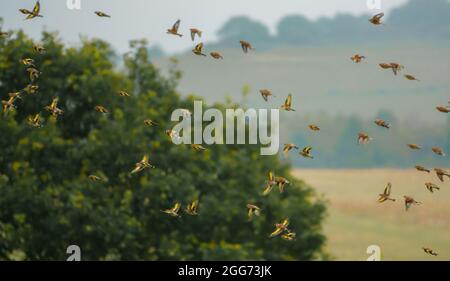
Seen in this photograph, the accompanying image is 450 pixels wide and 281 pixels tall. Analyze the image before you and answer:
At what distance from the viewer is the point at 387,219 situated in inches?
5320

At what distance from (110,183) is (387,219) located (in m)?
103

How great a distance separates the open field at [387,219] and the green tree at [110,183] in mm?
52848

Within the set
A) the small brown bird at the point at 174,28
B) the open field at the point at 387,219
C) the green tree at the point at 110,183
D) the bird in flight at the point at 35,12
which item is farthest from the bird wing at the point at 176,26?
the open field at the point at 387,219

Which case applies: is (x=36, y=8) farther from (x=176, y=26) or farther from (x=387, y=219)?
(x=387, y=219)

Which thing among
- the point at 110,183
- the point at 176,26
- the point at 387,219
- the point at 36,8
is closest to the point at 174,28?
the point at 176,26

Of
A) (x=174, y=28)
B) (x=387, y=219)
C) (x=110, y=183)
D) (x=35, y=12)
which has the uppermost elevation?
(x=35, y=12)

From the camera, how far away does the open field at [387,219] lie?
112 meters

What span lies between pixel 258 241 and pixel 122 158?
780 centimetres

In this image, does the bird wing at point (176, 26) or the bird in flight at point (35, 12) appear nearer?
the bird in flight at point (35, 12)

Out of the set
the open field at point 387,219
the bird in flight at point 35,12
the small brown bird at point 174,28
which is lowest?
the open field at point 387,219

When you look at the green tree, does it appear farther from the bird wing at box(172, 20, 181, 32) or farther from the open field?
the open field

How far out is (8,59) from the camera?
3744cm

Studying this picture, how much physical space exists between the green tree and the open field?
52.8 m

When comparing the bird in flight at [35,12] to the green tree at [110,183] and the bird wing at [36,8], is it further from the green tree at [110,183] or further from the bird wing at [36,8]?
the green tree at [110,183]
